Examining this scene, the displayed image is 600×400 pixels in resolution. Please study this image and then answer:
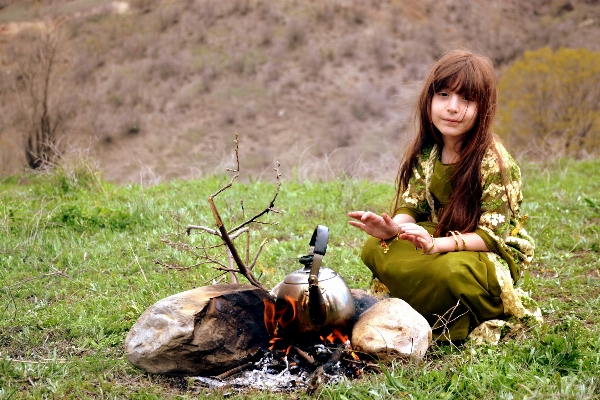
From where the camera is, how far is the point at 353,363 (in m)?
2.91

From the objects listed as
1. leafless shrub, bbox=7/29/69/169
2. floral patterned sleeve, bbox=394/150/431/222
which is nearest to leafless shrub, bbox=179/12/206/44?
leafless shrub, bbox=7/29/69/169

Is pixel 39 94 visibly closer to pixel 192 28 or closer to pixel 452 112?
pixel 452 112

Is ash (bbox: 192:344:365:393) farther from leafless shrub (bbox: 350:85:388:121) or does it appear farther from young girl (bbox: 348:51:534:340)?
leafless shrub (bbox: 350:85:388:121)

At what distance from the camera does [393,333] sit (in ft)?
9.44

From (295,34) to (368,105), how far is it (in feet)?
17.2

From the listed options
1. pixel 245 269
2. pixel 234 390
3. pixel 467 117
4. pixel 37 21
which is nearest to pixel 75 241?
pixel 245 269

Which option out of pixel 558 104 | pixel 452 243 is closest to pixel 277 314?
pixel 452 243

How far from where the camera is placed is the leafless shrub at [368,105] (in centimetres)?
2155

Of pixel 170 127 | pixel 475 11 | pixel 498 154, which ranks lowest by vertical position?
pixel 170 127

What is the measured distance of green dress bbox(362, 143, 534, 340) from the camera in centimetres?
313

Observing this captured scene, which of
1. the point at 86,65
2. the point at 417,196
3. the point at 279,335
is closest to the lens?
the point at 279,335

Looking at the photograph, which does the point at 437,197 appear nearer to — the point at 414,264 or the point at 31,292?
the point at 414,264

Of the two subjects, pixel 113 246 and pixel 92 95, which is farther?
pixel 92 95

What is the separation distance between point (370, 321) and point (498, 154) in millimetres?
1127
